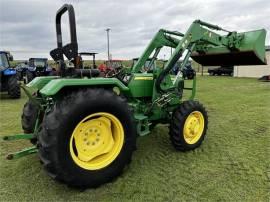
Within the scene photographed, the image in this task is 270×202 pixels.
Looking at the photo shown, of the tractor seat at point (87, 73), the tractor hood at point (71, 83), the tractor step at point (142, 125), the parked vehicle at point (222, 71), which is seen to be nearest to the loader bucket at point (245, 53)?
the tractor step at point (142, 125)

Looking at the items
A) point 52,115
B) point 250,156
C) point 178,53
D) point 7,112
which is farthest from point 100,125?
point 7,112

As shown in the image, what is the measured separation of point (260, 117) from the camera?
6582mm

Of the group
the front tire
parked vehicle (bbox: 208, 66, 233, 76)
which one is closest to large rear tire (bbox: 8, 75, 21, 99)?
the front tire

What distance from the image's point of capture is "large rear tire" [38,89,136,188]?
278 cm

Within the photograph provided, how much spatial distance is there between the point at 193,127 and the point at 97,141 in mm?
1754

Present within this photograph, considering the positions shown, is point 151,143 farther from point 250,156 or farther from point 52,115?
point 52,115

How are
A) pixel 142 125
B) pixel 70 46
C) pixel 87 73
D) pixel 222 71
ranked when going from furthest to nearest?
pixel 222 71, pixel 142 125, pixel 87 73, pixel 70 46

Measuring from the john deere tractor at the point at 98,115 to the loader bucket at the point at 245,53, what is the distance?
5 centimetres

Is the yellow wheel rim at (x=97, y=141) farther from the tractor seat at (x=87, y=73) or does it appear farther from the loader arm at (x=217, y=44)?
the loader arm at (x=217, y=44)

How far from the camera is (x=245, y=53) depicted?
5000 mm

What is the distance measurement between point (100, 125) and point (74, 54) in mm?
891

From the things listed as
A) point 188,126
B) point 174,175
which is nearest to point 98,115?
point 174,175

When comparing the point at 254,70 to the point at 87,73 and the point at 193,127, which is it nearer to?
the point at 193,127

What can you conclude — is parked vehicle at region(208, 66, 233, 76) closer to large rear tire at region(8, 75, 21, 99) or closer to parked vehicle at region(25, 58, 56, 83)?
parked vehicle at region(25, 58, 56, 83)
